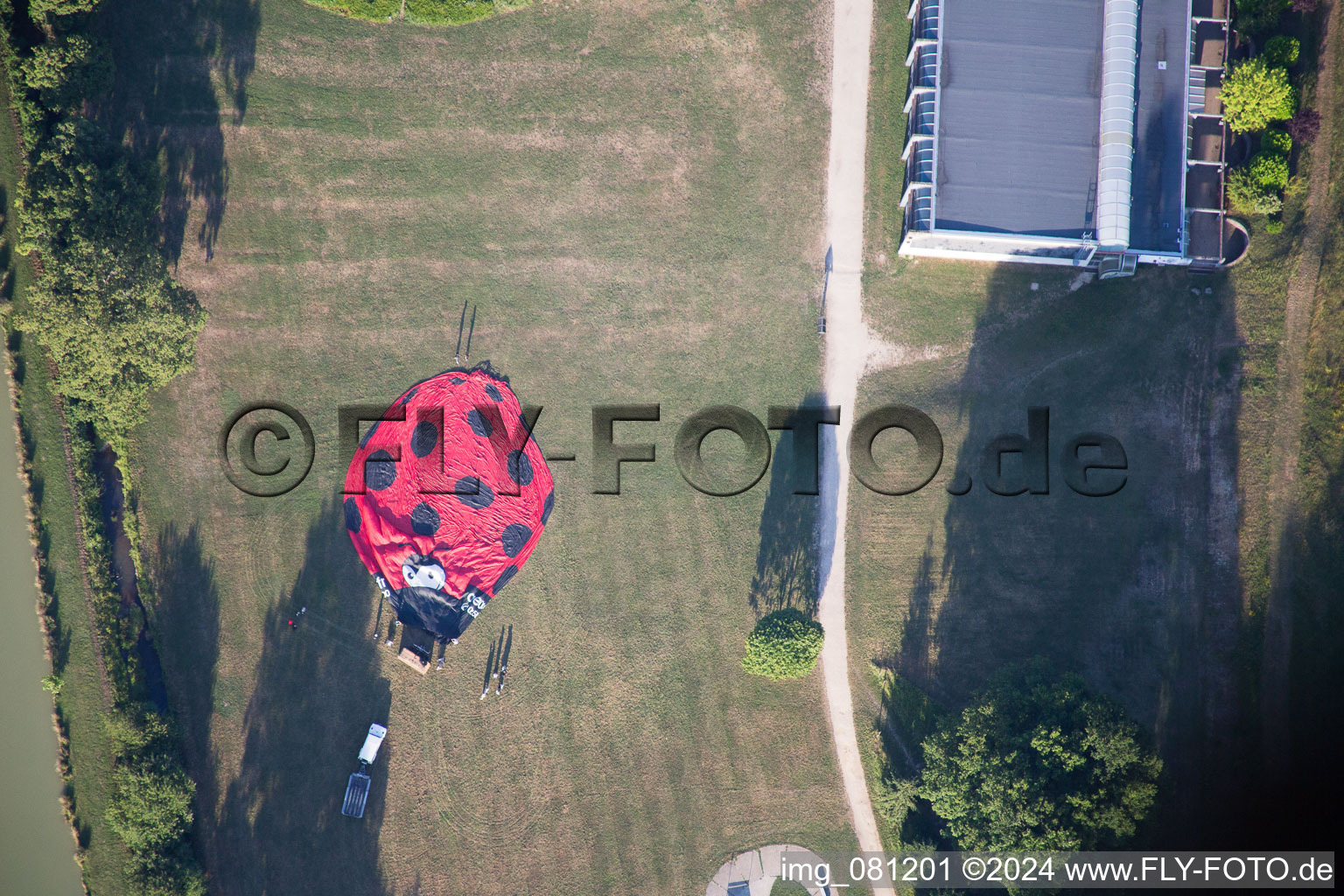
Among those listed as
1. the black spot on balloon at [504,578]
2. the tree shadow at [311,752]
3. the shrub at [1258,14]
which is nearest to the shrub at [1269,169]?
the shrub at [1258,14]

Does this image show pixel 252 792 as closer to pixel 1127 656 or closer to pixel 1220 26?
pixel 1127 656

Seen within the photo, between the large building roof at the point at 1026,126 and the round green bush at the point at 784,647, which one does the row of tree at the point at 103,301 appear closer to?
the round green bush at the point at 784,647

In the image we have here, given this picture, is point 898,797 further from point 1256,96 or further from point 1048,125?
point 1256,96

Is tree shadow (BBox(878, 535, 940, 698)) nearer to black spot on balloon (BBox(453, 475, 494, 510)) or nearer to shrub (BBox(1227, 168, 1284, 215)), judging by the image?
black spot on balloon (BBox(453, 475, 494, 510))

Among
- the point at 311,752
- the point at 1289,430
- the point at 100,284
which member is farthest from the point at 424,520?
the point at 1289,430

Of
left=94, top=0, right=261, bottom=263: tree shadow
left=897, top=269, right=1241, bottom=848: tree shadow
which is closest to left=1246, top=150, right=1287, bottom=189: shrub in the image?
left=897, top=269, right=1241, bottom=848: tree shadow

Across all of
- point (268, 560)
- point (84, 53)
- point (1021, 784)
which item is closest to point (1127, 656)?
point (1021, 784)
